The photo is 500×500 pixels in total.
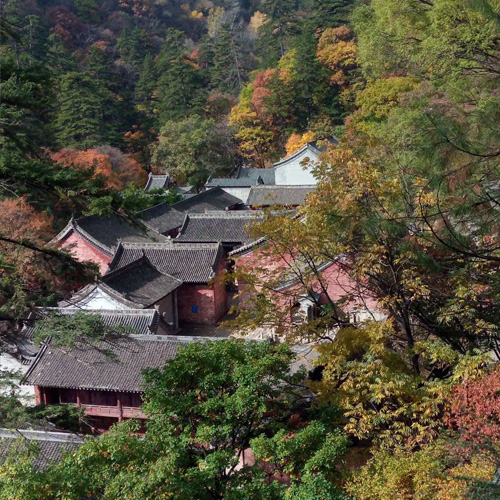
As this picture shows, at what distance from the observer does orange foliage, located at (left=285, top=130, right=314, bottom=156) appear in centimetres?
3797

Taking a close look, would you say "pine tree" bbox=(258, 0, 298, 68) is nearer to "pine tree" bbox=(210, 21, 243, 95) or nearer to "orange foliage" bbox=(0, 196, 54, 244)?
"pine tree" bbox=(210, 21, 243, 95)

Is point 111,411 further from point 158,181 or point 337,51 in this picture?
point 337,51

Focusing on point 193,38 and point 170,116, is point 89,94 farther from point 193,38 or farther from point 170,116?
point 193,38

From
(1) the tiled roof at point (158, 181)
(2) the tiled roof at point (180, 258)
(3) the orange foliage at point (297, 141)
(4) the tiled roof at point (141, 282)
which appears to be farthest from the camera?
(3) the orange foliage at point (297, 141)

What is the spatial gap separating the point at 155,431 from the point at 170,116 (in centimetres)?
3811

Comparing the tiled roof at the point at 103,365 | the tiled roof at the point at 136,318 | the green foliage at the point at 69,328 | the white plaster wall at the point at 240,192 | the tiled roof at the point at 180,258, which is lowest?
the white plaster wall at the point at 240,192

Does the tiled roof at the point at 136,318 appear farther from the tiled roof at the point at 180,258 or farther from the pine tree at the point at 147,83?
the pine tree at the point at 147,83

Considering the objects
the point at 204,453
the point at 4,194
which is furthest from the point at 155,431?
the point at 4,194

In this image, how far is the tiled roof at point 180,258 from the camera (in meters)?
21.8

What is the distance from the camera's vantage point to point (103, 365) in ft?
46.8

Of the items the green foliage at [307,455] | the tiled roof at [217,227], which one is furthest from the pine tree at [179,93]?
the green foliage at [307,455]

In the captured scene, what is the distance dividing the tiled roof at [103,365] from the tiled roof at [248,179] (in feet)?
74.0

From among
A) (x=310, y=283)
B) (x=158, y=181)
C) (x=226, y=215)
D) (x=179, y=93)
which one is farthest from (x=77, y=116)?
(x=310, y=283)

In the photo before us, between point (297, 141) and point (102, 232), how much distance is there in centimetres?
1778
